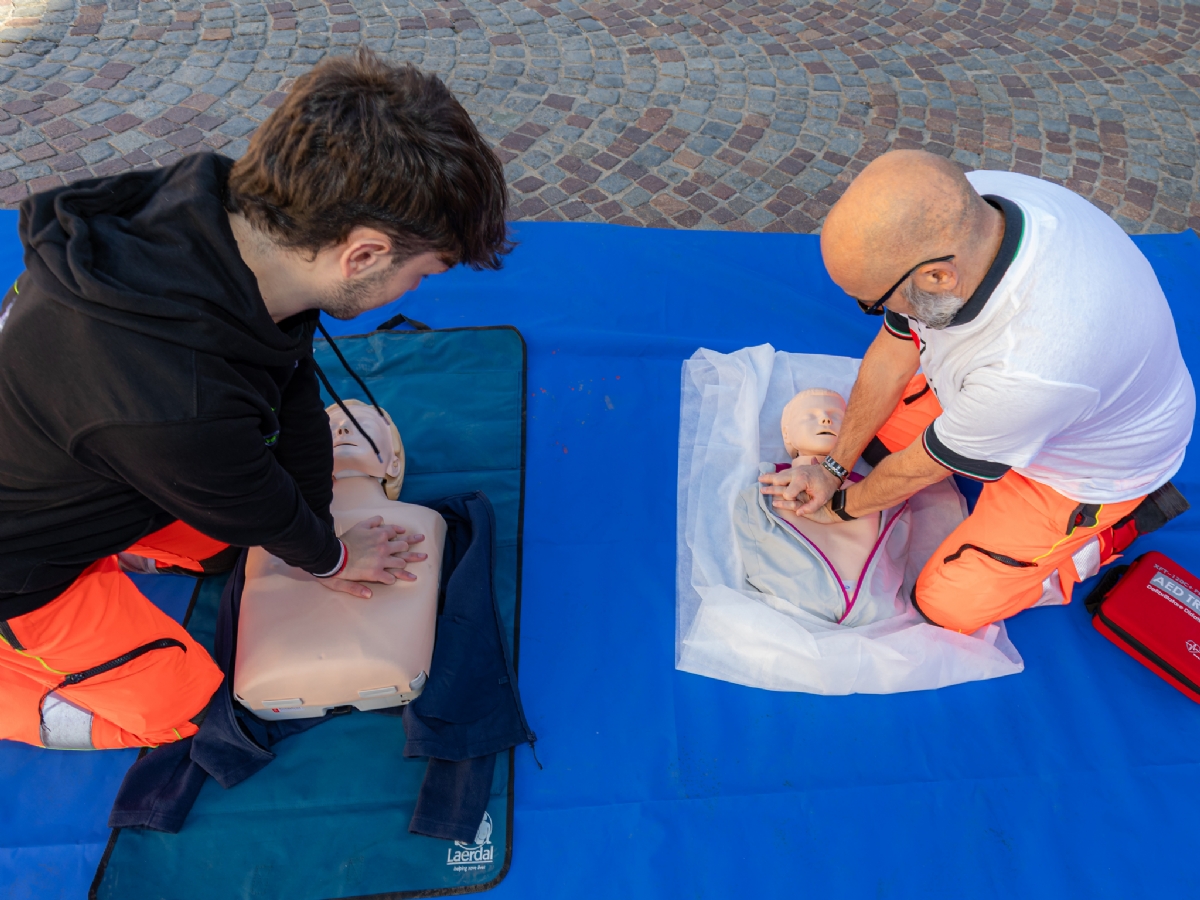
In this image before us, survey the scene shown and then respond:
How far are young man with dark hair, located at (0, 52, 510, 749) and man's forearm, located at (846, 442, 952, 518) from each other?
142 cm

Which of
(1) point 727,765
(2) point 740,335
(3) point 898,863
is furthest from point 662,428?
(3) point 898,863

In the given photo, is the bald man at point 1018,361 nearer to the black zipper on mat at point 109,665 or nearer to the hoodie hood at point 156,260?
the hoodie hood at point 156,260

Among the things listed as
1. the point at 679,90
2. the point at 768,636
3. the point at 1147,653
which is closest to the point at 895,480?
the point at 768,636

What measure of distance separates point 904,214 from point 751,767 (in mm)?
1666

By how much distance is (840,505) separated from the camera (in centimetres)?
259

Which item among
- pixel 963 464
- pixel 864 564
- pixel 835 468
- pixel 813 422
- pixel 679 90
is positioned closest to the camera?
pixel 963 464

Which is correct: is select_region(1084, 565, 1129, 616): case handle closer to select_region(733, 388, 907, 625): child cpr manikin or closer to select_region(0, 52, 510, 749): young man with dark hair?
select_region(733, 388, 907, 625): child cpr manikin

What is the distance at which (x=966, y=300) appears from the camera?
6.22 ft

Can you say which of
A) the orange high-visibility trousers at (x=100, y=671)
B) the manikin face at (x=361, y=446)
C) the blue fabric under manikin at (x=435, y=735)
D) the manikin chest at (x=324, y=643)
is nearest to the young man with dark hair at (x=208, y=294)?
the orange high-visibility trousers at (x=100, y=671)

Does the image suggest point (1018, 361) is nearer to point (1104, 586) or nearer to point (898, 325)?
point (898, 325)

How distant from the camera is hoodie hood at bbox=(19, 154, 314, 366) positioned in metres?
1.29

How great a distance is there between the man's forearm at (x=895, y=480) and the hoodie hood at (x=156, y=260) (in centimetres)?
175

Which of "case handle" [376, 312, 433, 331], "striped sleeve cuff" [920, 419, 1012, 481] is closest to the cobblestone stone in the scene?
"case handle" [376, 312, 433, 331]

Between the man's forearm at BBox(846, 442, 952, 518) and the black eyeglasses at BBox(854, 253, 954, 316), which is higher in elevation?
the black eyeglasses at BBox(854, 253, 954, 316)
